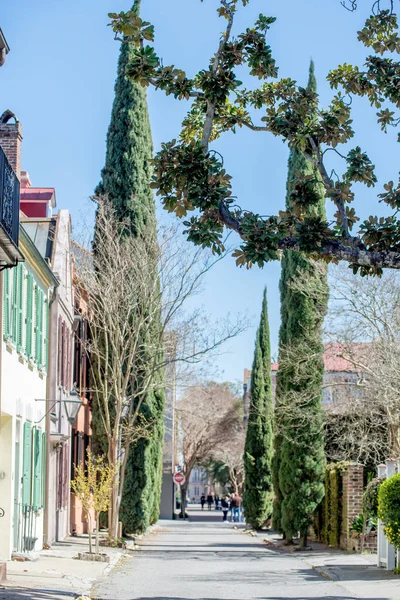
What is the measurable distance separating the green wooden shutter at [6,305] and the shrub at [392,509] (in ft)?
24.6

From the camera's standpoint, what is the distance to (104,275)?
91.9ft

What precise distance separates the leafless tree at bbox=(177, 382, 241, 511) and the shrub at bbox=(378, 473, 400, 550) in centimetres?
4428

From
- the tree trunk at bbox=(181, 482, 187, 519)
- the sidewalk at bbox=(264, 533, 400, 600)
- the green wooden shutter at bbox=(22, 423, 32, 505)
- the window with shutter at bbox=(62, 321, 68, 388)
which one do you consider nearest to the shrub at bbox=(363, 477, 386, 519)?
the sidewalk at bbox=(264, 533, 400, 600)

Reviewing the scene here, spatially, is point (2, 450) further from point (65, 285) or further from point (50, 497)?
point (65, 285)

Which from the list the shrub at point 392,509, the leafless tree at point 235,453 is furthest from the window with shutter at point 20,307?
the leafless tree at point 235,453

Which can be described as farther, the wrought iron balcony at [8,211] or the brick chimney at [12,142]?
the brick chimney at [12,142]

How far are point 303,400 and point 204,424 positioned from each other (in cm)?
3503

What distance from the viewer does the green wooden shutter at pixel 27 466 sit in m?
21.5

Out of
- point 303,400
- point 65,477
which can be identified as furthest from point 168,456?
point 303,400

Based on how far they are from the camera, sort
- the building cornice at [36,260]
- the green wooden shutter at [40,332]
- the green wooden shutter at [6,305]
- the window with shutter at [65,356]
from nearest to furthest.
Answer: the green wooden shutter at [6,305] < the building cornice at [36,260] < the green wooden shutter at [40,332] < the window with shutter at [65,356]

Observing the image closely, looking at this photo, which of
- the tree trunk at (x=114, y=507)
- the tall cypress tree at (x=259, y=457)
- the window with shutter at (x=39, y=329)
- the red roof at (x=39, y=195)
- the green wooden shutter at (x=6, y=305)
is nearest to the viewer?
the green wooden shutter at (x=6, y=305)

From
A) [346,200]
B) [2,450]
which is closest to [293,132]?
[346,200]

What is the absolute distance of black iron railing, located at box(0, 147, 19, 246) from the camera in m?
13.7

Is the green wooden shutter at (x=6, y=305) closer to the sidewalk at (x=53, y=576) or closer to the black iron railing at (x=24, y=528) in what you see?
the black iron railing at (x=24, y=528)
